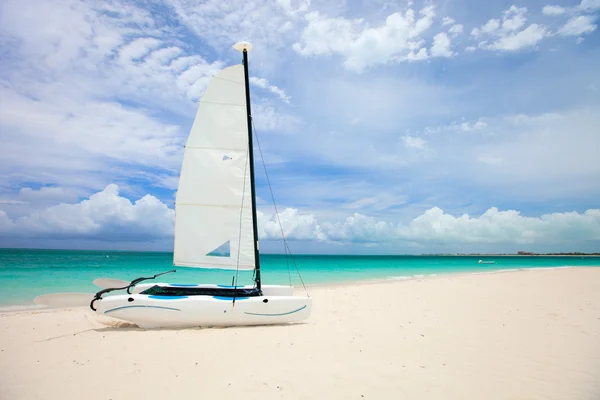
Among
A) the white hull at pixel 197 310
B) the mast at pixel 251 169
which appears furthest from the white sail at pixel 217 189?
the white hull at pixel 197 310

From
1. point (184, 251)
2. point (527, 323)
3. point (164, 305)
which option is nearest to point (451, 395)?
point (527, 323)

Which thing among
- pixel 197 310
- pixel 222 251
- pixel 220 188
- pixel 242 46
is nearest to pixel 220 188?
pixel 220 188

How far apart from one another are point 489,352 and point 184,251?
774 cm

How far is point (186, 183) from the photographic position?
9492 millimetres

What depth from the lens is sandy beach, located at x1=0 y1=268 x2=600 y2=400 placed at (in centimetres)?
478

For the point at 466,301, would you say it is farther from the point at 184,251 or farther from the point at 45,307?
the point at 45,307

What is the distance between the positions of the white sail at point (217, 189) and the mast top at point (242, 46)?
796 mm

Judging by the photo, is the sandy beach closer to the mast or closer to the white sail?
the mast

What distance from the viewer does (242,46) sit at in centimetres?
1009

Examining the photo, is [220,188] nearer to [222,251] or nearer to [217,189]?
[217,189]

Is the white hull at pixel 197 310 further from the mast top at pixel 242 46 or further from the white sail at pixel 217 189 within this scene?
the mast top at pixel 242 46

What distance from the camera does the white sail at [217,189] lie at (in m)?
9.50

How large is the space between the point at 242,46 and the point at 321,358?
8.72m

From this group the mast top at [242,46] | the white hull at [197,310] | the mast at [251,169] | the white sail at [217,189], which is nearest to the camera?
the white hull at [197,310]
